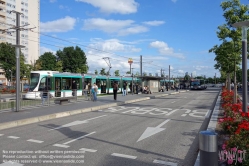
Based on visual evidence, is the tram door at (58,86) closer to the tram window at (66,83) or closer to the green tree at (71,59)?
the tram window at (66,83)

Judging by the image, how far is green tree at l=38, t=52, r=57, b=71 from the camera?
70.9 m

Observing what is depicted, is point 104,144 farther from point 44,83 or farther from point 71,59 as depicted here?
point 71,59

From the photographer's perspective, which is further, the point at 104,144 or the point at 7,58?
the point at 7,58

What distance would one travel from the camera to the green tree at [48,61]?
70938 millimetres

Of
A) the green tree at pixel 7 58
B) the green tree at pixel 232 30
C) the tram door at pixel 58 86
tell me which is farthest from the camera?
the green tree at pixel 7 58

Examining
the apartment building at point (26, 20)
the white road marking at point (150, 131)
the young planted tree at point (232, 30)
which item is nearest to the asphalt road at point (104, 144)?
the white road marking at point (150, 131)

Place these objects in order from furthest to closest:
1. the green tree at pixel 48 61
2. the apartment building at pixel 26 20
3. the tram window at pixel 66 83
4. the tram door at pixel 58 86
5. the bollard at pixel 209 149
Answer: the apartment building at pixel 26 20 → the green tree at pixel 48 61 → the tram window at pixel 66 83 → the tram door at pixel 58 86 → the bollard at pixel 209 149

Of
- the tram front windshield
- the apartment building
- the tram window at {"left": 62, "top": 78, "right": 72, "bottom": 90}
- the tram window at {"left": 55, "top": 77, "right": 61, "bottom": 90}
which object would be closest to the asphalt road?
the tram front windshield

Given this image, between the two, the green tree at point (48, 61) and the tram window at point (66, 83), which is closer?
the tram window at point (66, 83)

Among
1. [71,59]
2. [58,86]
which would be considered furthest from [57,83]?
[71,59]

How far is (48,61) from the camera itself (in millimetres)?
72375

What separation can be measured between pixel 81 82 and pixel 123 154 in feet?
77.3

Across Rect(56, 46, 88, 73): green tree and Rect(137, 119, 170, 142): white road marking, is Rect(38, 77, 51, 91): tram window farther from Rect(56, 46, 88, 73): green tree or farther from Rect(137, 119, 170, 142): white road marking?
Rect(56, 46, 88, 73): green tree

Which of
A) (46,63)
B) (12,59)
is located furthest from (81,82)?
(46,63)
